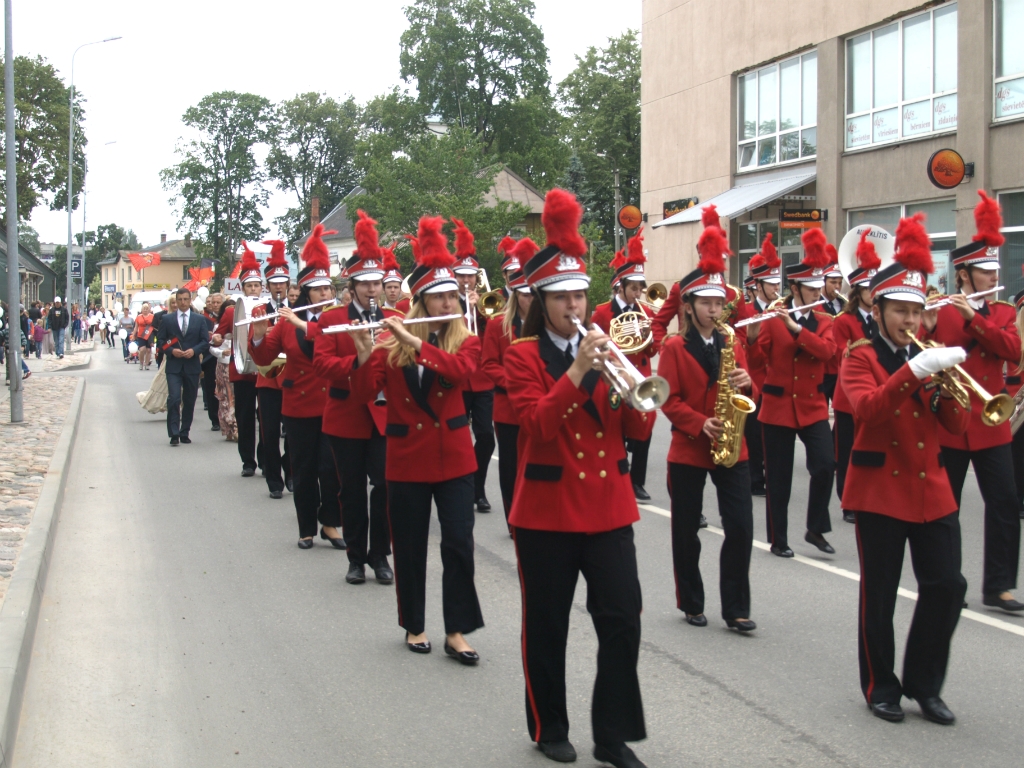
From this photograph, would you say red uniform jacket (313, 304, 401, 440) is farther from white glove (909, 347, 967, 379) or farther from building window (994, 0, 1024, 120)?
building window (994, 0, 1024, 120)

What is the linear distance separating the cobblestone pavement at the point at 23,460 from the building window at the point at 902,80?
17.0 m

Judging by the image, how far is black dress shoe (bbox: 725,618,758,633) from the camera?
21.6 ft

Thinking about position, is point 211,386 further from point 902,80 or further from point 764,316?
point 902,80

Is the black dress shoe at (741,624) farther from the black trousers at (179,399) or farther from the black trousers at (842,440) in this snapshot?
the black trousers at (179,399)

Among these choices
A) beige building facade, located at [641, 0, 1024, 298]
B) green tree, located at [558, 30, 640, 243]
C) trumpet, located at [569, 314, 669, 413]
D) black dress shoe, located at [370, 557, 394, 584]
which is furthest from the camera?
green tree, located at [558, 30, 640, 243]

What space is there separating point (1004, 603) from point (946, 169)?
53.3ft

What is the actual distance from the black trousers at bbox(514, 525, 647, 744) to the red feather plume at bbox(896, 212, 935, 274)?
1.78 m

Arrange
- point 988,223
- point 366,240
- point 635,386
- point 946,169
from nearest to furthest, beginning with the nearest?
point 635,386
point 988,223
point 366,240
point 946,169

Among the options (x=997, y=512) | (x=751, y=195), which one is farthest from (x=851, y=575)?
(x=751, y=195)

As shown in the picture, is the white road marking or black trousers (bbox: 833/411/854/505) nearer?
the white road marking

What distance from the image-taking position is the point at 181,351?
1634 cm

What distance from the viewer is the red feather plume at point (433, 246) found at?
624 centimetres

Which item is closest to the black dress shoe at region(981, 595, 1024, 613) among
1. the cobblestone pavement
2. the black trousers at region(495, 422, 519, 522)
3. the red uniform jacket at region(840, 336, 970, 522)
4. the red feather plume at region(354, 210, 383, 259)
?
the red uniform jacket at region(840, 336, 970, 522)

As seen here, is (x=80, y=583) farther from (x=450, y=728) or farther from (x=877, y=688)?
(x=877, y=688)
